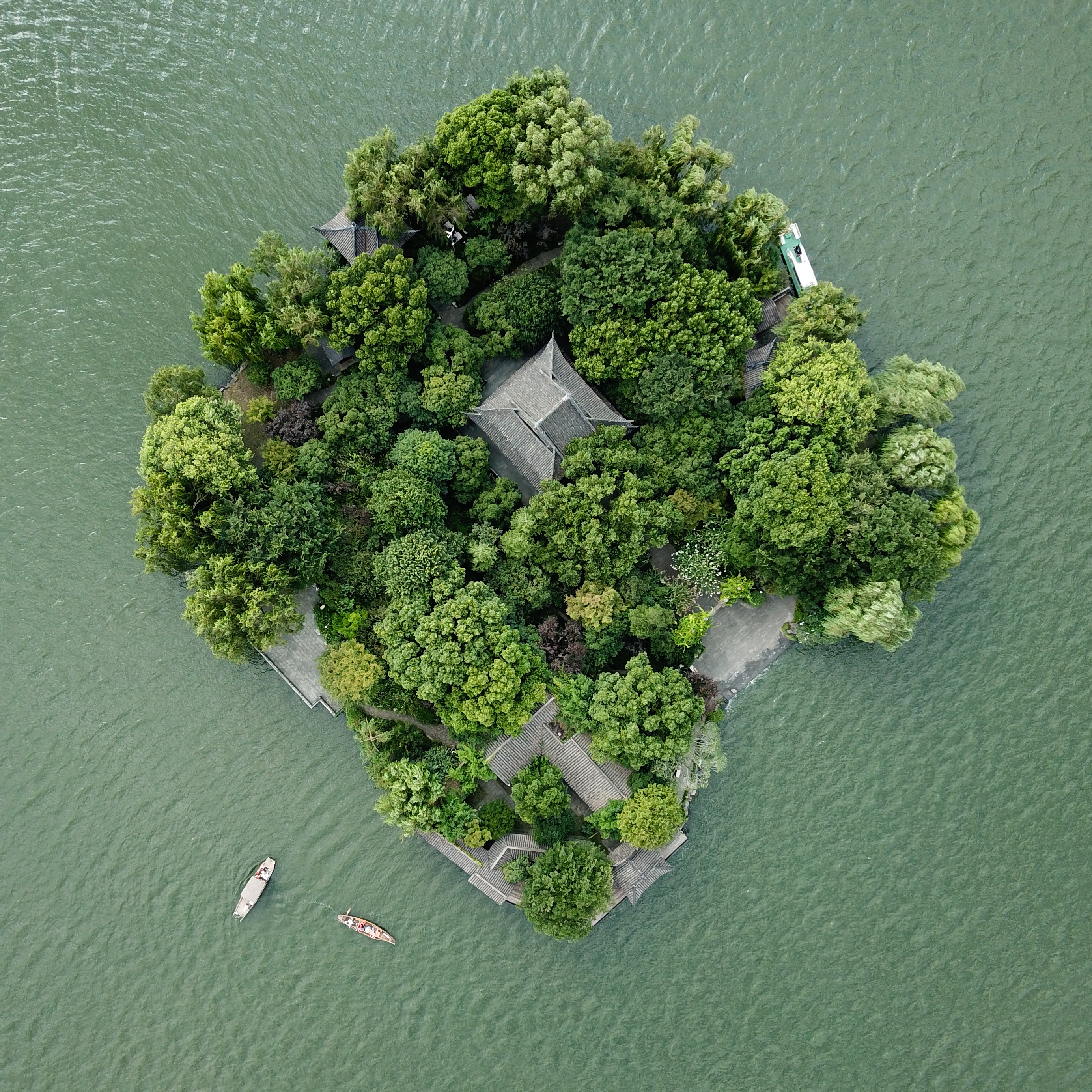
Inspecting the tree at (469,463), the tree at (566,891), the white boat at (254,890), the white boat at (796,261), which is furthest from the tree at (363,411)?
the white boat at (254,890)

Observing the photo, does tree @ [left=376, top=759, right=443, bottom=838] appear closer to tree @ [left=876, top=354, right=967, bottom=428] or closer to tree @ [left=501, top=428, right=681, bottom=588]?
tree @ [left=501, top=428, right=681, bottom=588]

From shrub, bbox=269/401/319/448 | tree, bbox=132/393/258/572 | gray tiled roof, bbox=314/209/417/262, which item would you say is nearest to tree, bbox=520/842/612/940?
tree, bbox=132/393/258/572

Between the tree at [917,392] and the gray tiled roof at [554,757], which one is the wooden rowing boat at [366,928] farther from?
the tree at [917,392]

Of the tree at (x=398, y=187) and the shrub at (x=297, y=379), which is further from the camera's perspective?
the shrub at (x=297, y=379)

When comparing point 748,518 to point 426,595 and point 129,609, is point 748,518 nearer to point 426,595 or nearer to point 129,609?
point 426,595

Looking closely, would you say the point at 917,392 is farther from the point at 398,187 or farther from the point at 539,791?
the point at 398,187

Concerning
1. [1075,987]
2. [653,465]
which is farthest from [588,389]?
[1075,987]

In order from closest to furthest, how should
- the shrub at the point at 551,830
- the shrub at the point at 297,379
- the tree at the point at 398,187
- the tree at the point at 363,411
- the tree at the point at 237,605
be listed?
the tree at the point at 237,605 < the tree at the point at 398,187 < the shrub at the point at 551,830 < the tree at the point at 363,411 < the shrub at the point at 297,379
